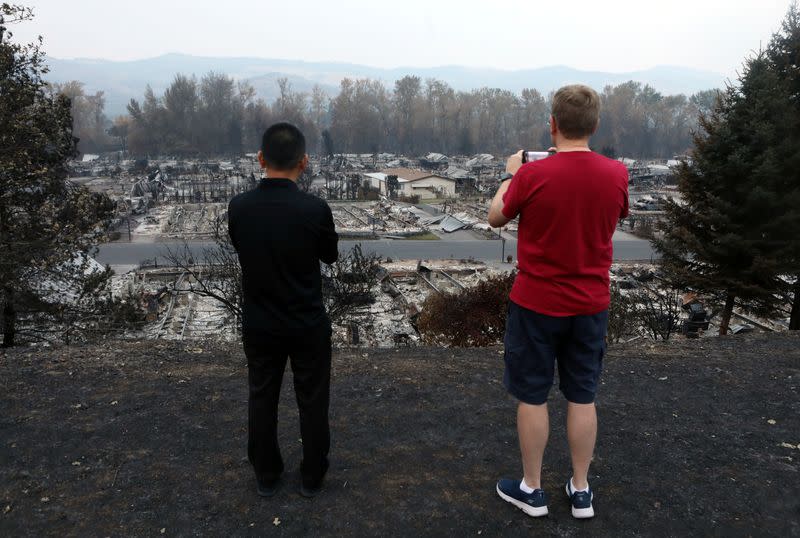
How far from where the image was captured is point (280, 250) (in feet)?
7.31

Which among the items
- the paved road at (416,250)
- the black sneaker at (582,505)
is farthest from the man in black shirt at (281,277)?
the paved road at (416,250)

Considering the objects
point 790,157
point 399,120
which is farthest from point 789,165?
point 399,120

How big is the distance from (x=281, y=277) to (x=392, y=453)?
1226 millimetres

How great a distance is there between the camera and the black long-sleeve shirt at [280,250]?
2.22 meters

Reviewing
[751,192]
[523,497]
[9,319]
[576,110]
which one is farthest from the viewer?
[751,192]

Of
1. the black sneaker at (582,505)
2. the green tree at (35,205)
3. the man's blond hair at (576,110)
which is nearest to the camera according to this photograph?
the man's blond hair at (576,110)

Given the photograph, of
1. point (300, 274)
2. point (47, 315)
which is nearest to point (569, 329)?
point (300, 274)

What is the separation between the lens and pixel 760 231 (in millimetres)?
10055

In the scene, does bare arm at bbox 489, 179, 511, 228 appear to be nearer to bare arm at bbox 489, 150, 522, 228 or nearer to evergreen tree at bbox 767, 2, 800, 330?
Answer: bare arm at bbox 489, 150, 522, 228

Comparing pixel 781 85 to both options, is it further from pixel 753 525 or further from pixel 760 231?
pixel 753 525

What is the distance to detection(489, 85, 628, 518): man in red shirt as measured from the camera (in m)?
1.99

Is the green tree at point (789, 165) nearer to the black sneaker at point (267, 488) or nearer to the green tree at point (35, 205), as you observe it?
the black sneaker at point (267, 488)

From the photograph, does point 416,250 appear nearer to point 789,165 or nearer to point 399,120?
point 789,165

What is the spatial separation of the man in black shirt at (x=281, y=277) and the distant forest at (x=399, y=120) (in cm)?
8524
